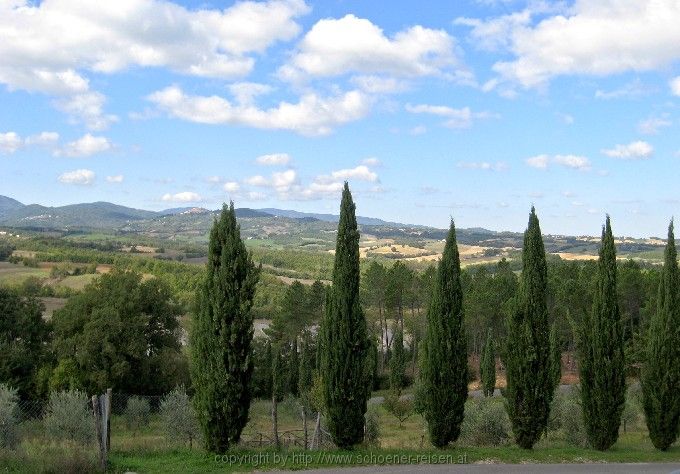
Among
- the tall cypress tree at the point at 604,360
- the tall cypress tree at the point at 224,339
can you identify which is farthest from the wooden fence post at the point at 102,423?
the tall cypress tree at the point at 604,360

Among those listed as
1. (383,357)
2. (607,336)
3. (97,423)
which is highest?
(607,336)

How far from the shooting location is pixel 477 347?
6362 centimetres

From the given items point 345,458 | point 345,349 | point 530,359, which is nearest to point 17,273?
point 345,349

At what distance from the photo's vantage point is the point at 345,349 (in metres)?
16.2

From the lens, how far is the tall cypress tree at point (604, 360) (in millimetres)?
17312

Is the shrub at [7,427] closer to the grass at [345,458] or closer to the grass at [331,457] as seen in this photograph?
the grass at [331,457]

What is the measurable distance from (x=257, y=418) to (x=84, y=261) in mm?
87800

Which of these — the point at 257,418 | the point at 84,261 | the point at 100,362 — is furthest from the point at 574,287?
the point at 84,261

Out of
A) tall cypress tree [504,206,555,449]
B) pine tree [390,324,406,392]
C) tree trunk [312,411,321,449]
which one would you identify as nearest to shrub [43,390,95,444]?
tree trunk [312,411,321,449]

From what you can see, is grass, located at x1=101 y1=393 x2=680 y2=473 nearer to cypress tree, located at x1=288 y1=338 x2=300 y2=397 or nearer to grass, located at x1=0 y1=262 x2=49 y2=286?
cypress tree, located at x1=288 y1=338 x2=300 y2=397

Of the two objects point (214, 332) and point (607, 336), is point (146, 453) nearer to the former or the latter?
point (214, 332)

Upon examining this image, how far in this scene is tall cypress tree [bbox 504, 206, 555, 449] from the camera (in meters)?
17.0

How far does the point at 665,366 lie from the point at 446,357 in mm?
7088

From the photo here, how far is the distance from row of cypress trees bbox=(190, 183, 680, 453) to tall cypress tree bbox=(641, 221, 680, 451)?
0.03 metres
